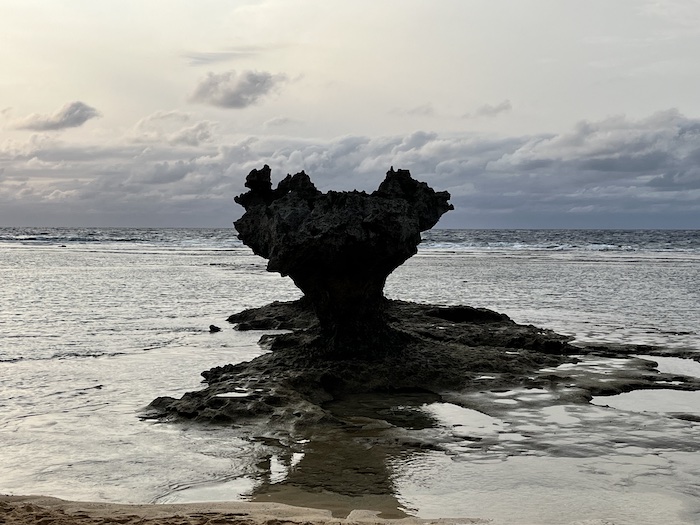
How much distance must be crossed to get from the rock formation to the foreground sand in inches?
185

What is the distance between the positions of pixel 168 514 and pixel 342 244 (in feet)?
16.5

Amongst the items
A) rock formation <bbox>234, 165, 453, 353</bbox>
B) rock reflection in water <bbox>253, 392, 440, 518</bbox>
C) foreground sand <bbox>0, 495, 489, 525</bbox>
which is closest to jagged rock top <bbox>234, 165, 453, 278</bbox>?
rock formation <bbox>234, 165, 453, 353</bbox>

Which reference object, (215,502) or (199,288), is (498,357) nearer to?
(215,502)

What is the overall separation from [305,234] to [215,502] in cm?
468

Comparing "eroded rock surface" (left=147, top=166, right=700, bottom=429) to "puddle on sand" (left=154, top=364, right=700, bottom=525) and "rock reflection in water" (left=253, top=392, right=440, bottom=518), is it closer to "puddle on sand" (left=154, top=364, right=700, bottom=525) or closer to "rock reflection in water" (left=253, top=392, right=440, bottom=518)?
"rock reflection in water" (left=253, top=392, right=440, bottom=518)

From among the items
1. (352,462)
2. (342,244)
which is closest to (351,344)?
(342,244)

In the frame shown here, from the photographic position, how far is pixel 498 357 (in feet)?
33.6

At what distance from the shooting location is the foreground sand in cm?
455

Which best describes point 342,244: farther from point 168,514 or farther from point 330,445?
point 168,514

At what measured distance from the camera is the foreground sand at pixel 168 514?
4.55 m

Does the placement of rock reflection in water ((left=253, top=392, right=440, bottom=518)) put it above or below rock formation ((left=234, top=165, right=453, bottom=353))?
below

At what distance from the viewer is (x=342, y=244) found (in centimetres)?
927

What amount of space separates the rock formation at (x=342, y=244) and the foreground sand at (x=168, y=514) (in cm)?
471

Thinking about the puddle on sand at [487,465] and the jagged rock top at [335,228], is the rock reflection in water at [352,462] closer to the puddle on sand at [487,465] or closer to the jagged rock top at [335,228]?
the puddle on sand at [487,465]
